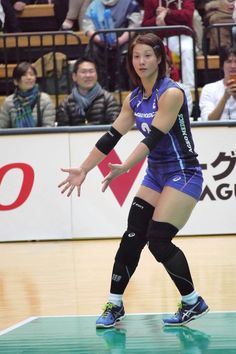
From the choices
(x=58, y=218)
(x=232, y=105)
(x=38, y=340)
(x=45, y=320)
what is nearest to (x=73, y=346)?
(x=38, y=340)

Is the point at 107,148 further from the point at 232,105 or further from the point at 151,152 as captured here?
the point at 232,105

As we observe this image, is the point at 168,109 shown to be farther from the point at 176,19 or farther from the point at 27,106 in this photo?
the point at 176,19

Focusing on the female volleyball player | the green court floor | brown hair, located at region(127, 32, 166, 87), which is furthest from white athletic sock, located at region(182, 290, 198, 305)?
brown hair, located at region(127, 32, 166, 87)

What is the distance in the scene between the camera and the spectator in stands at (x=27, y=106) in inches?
520

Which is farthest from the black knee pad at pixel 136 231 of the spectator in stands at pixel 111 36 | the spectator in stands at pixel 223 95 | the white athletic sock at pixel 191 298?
the spectator in stands at pixel 111 36

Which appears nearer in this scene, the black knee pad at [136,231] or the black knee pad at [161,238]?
the black knee pad at [161,238]

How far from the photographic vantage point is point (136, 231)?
751cm

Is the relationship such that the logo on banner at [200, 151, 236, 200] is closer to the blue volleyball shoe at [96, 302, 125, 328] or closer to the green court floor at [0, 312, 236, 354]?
the green court floor at [0, 312, 236, 354]

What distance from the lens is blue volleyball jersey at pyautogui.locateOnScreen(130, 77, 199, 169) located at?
7.43 metres

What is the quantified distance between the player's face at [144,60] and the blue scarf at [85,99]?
5585mm

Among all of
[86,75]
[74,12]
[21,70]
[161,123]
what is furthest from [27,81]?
[161,123]

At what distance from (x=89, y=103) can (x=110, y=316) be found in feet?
19.2

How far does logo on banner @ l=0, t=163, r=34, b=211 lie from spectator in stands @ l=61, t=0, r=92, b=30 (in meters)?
3.31

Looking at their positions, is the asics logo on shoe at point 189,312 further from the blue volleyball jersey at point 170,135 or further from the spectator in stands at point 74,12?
the spectator in stands at point 74,12
